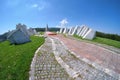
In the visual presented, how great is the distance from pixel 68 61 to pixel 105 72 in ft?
7.15

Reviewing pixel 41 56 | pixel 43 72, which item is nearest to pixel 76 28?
pixel 41 56

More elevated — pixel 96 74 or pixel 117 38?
pixel 96 74

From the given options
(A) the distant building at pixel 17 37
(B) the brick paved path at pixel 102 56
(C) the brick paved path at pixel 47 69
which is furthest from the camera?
(A) the distant building at pixel 17 37

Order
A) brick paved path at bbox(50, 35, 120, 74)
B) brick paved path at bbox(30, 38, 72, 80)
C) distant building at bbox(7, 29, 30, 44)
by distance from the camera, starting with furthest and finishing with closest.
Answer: distant building at bbox(7, 29, 30, 44), brick paved path at bbox(50, 35, 120, 74), brick paved path at bbox(30, 38, 72, 80)

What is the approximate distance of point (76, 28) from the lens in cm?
2636

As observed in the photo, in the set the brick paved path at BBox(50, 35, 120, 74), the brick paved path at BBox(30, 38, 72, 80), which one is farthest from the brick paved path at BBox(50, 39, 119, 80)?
the brick paved path at BBox(50, 35, 120, 74)

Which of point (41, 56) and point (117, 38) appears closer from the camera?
point (41, 56)

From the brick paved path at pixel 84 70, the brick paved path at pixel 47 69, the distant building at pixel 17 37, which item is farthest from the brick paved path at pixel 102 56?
the distant building at pixel 17 37

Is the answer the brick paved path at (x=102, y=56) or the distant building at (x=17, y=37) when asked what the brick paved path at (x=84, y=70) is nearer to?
the brick paved path at (x=102, y=56)

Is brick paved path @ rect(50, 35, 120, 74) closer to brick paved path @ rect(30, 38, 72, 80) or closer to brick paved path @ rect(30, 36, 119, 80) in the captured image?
brick paved path @ rect(30, 36, 119, 80)

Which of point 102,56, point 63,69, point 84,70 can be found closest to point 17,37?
point 63,69

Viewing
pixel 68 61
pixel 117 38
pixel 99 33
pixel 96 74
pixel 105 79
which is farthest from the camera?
pixel 99 33

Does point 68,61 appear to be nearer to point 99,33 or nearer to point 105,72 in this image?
point 105,72

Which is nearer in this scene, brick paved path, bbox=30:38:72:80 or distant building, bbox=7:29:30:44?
brick paved path, bbox=30:38:72:80
